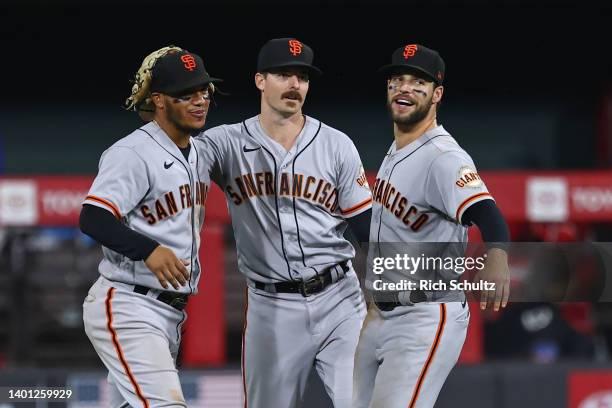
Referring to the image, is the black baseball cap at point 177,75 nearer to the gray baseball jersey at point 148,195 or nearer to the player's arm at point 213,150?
the gray baseball jersey at point 148,195

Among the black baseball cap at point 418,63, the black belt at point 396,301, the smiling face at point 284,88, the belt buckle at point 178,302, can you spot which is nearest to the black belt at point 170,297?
the belt buckle at point 178,302

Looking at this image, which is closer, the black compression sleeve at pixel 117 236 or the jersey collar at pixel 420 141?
the black compression sleeve at pixel 117 236

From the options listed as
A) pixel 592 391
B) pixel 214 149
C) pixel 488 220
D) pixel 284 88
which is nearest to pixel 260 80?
pixel 284 88

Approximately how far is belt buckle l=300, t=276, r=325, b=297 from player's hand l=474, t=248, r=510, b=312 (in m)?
0.80

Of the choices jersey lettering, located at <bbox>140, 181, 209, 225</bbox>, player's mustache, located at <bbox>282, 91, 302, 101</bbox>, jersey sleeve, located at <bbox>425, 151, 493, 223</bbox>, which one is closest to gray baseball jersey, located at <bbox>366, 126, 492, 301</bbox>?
jersey sleeve, located at <bbox>425, 151, 493, 223</bbox>

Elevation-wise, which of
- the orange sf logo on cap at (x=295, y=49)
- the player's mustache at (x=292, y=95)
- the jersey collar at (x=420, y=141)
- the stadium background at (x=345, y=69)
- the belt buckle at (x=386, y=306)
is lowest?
the belt buckle at (x=386, y=306)

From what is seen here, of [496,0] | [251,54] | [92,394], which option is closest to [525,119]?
[496,0]

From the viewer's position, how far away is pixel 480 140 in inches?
411

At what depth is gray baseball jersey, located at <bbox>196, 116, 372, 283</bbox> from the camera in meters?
4.12

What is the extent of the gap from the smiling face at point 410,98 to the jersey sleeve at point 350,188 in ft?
1.13

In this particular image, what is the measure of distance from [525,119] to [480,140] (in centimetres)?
45

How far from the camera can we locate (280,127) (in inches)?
166

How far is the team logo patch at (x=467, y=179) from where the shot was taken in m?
3.62

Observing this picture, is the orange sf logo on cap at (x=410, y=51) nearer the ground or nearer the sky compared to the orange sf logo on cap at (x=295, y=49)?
nearer the ground
